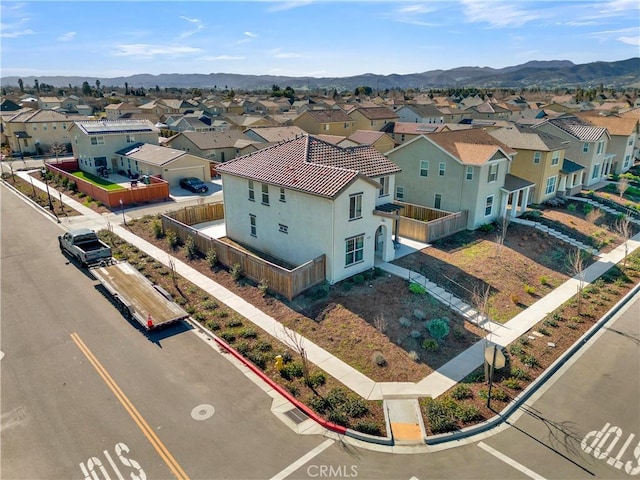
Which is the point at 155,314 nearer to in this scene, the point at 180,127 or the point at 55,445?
the point at 55,445

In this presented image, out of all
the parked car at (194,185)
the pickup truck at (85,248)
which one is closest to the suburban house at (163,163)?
the parked car at (194,185)

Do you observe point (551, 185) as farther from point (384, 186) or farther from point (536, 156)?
point (384, 186)

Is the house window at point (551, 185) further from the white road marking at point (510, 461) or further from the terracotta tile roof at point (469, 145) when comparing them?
the white road marking at point (510, 461)

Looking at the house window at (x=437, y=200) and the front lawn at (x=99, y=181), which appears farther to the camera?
the front lawn at (x=99, y=181)

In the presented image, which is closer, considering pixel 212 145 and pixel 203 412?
pixel 203 412

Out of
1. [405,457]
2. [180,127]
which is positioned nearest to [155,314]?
[405,457]

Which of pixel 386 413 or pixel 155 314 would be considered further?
pixel 155 314

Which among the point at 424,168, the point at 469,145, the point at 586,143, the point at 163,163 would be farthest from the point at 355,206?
the point at 586,143
